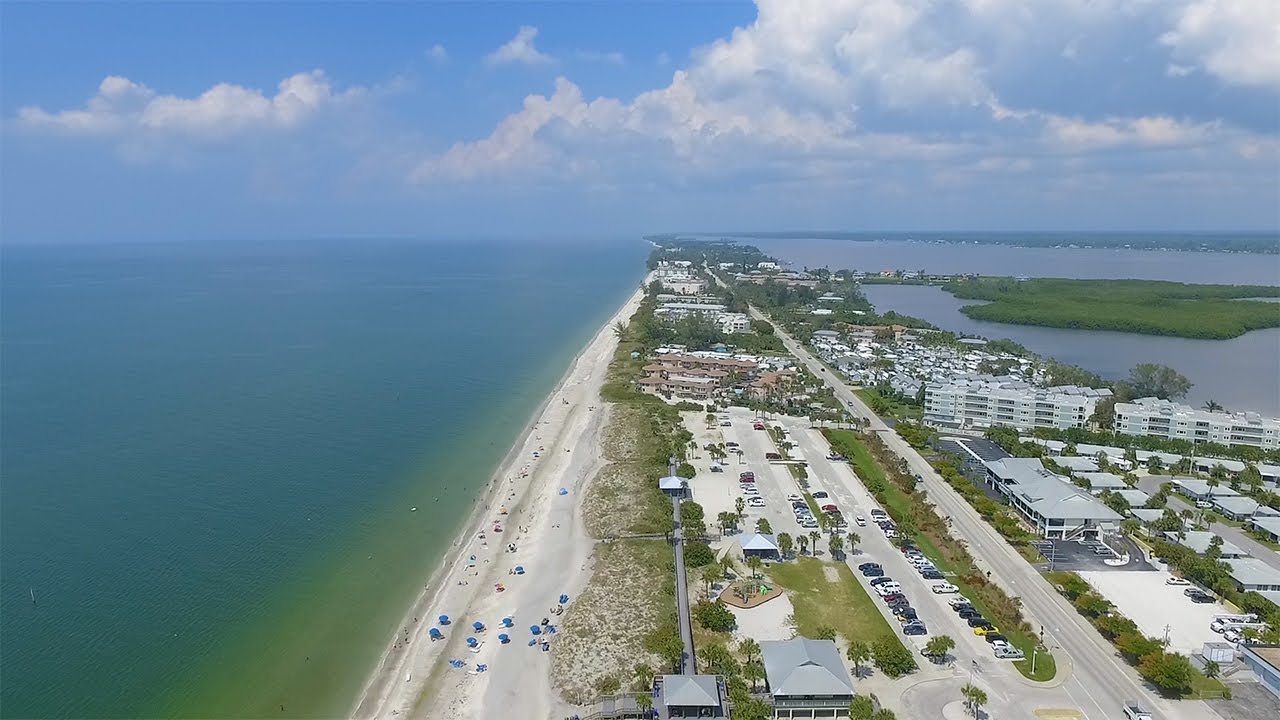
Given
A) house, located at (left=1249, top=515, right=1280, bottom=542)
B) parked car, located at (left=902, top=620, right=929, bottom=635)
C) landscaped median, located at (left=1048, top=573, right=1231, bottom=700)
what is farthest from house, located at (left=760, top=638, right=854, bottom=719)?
house, located at (left=1249, top=515, right=1280, bottom=542)

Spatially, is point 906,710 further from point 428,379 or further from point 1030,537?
point 428,379

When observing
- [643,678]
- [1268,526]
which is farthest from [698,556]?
[1268,526]

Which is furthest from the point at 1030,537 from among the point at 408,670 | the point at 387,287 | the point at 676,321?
the point at 387,287

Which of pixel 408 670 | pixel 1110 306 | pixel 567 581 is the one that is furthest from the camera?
pixel 1110 306

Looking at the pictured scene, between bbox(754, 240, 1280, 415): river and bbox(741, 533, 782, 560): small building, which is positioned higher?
bbox(754, 240, 1280, 415): river

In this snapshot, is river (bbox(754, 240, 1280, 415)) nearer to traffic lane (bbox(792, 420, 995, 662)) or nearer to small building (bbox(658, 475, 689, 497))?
traffic lane (bbox(792, 420, 995, 662))

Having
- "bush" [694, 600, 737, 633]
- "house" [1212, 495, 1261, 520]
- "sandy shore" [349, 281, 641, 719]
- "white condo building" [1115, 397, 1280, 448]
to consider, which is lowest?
"sandy shore" [349, 281, 641, 719]

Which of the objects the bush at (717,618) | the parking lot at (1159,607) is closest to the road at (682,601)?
the bush at (717,618)

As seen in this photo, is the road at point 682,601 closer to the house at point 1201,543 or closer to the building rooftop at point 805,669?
the building rooftop at point 805,669
